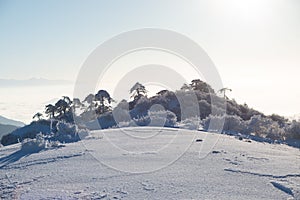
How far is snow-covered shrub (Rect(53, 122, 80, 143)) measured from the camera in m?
7.46

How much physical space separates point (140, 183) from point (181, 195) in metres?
0.63

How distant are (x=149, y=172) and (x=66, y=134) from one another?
12.8 feet

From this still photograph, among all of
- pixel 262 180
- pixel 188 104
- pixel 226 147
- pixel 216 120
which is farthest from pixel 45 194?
pixel 188 104

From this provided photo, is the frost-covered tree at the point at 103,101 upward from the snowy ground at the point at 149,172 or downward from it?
upward

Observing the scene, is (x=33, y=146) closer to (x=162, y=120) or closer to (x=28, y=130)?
(x=162, y=120)

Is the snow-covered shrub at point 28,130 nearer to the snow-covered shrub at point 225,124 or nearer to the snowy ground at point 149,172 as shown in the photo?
the snow-covered shrub at point 225,124

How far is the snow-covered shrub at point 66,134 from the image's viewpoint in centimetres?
746

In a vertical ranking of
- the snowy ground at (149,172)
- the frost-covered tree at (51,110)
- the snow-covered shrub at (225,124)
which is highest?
the frost-covered tree at (51,110)

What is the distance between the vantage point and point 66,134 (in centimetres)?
781

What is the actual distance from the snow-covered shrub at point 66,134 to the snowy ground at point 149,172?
33.4 inches

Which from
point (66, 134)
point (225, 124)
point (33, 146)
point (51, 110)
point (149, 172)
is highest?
point (51, 110)

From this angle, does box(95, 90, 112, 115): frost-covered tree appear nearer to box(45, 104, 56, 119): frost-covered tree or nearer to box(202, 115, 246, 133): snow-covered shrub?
box(45, 104, 56, 119): frost-covered tree

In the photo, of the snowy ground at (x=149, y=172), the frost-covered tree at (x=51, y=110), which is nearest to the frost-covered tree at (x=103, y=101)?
the frost-covered tree at (x=51, y=110)

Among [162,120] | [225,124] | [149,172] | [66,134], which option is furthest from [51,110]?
[149,172]
